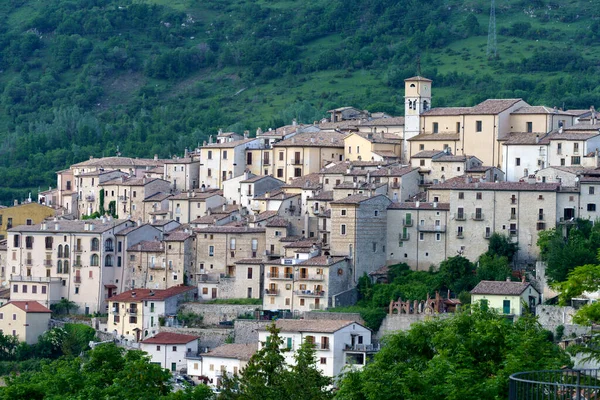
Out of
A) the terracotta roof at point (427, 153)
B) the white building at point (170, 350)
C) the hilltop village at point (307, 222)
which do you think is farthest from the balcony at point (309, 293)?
the terracotta roof at point (427, 153)

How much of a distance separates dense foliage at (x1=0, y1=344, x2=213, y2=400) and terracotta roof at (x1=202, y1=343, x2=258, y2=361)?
17.9m

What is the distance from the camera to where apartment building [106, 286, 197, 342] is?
69438 millimetres

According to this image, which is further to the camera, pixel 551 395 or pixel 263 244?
pixel 263 244

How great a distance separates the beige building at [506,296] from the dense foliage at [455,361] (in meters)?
17.1

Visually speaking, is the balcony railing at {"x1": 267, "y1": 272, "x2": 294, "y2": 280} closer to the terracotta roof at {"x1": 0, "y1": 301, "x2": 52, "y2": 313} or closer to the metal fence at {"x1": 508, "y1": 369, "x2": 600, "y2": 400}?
the terracotta roof at {"x1": 0, "y1": 301, "x2": 52, "y2": 313}

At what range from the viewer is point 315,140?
3137 inches

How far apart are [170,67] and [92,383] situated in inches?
4000

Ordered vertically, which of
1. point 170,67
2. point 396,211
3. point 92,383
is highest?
point 170,67

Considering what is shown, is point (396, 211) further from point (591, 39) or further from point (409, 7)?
point (409, 7)

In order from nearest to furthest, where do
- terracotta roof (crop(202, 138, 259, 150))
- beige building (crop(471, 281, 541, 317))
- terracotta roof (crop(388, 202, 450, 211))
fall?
beige building (crop(471, 281, 541, 317))
terracotta roof (crop(388, 202, 450, 211))
terracotta roof (crop(202, 138, 259, 150))

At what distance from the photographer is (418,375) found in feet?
110

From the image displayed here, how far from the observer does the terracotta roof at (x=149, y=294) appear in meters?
69.6

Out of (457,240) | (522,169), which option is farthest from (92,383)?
(522,169)

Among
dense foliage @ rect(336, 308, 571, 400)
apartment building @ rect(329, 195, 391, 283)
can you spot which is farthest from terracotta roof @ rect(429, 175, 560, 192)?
dense foliage @ rect(336, 308, 571, 400)
